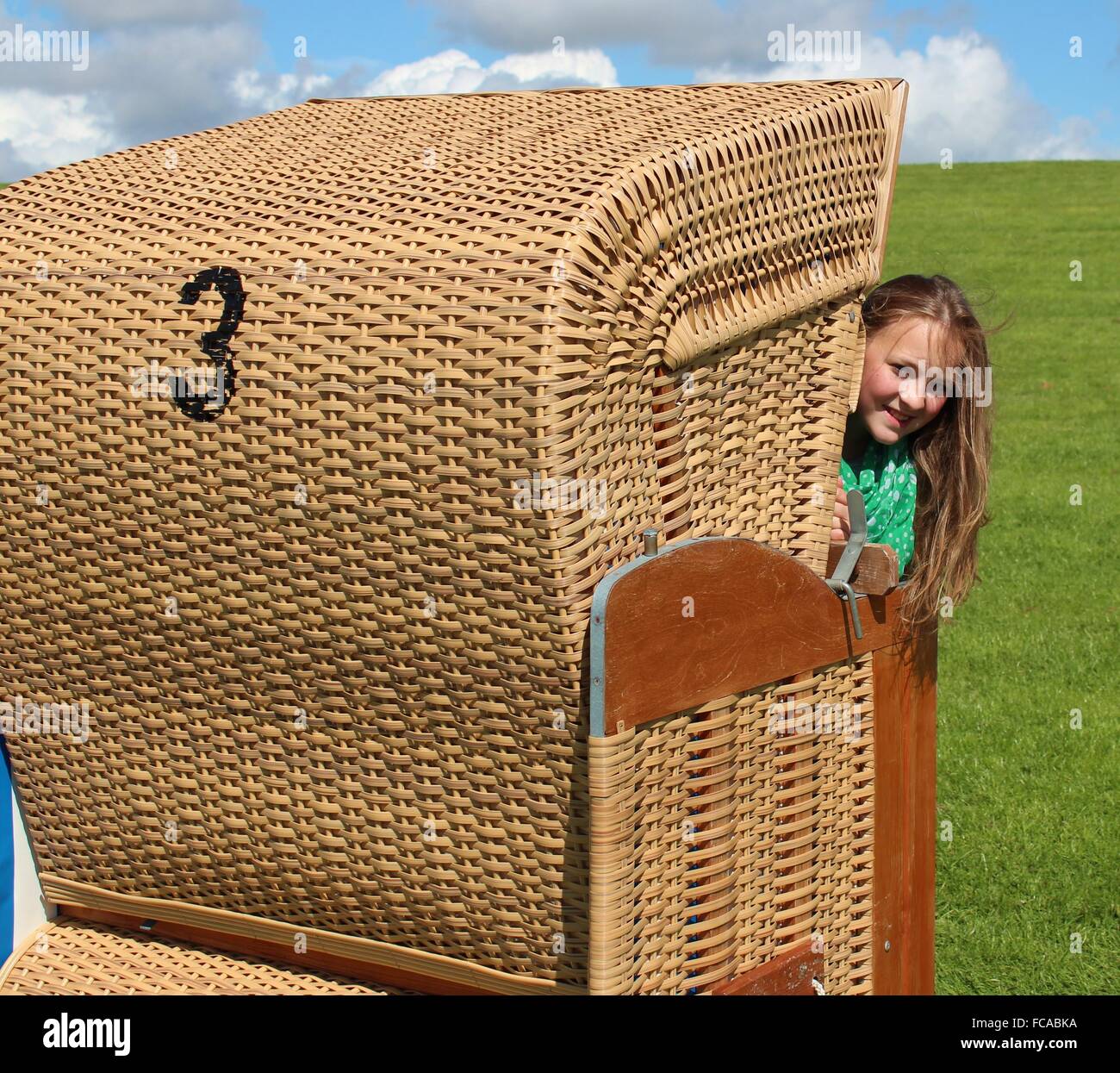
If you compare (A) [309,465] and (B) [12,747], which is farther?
(B) [12,747]

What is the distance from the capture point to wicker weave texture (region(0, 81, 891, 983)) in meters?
2.07

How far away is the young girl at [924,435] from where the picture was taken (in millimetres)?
2871

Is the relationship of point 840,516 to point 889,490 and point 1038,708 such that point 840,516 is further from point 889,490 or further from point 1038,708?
point 1038,708

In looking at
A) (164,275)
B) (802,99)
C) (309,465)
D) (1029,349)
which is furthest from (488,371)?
(1029,349)

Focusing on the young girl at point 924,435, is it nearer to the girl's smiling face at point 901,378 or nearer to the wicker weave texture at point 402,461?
the girl's smiling face at point 901,378

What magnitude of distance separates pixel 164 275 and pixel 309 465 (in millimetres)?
431

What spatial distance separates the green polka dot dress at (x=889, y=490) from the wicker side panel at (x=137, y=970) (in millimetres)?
1292

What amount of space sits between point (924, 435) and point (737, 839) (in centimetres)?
104

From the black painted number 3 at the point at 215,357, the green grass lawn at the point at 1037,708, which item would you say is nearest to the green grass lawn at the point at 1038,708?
the green grass lawn at the point at 1037,708

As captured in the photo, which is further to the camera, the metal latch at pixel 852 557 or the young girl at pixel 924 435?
the young girl at pixel 924 435

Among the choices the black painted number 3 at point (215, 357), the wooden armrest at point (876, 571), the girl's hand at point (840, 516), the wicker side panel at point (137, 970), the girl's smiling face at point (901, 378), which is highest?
the girl's smiling face at point (901, 378)

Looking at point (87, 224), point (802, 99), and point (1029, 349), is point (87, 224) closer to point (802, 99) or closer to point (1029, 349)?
point (802, 99)

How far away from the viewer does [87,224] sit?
2570mm

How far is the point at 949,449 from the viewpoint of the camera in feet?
9.78
